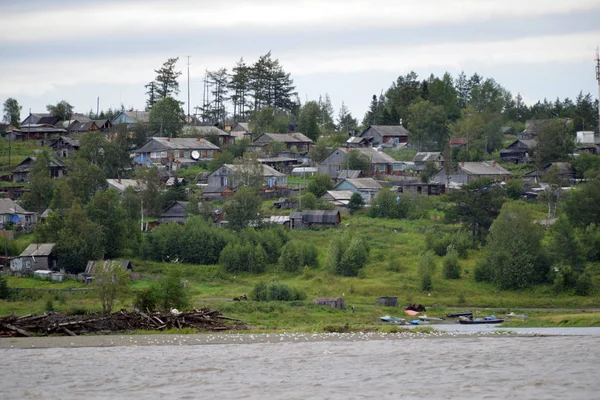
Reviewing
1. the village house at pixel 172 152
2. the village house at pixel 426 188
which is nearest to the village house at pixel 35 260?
the village house at pixel 172 152

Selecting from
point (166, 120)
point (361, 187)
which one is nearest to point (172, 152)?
point (166, 120)

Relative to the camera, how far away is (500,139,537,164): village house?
86.2 meters

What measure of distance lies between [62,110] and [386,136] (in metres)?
34.4

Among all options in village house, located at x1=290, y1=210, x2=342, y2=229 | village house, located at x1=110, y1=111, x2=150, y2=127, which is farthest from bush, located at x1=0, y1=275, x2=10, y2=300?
village house, located at x1=110, y1=111, x2=150, y2=127

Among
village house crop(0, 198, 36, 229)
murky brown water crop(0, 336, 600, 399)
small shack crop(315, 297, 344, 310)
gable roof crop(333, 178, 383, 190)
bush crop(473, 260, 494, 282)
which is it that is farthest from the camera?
gable roof crop(333, 178, 383, 190)

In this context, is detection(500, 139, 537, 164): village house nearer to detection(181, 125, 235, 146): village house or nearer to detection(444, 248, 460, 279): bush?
detection(181, 125, 235, 146): village house

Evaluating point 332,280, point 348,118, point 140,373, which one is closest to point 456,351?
point 140,373

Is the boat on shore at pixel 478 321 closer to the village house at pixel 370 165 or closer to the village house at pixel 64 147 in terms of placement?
the village house at pixel 370 165

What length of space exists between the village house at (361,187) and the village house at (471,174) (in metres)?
6.61

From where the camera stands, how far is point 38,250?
53938 mm

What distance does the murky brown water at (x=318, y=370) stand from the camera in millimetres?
23359

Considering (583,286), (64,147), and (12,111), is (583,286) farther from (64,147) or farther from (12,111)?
(12,111)

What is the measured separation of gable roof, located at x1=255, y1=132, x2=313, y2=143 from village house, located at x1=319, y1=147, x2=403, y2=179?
9.21 m

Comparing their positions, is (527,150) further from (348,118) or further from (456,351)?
(456,351)
